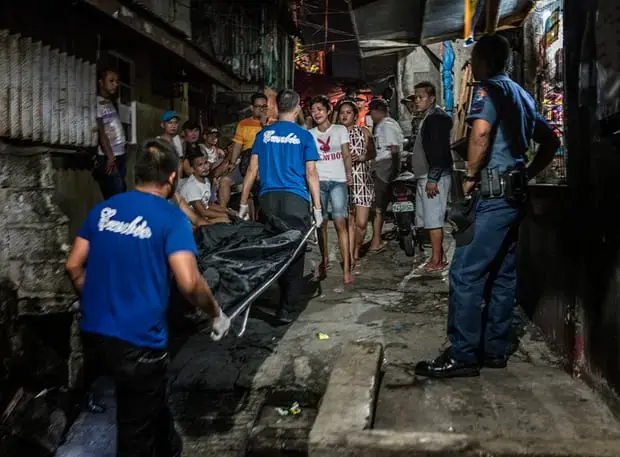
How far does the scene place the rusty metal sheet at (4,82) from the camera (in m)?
5.14

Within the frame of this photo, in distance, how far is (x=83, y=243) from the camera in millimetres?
3197

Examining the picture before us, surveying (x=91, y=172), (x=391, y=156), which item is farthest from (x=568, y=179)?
(x=91, y=172)

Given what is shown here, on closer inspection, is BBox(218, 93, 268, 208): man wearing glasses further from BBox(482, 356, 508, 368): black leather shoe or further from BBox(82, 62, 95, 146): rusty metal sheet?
BBox(482, 356, 508, 368): black leather shoe

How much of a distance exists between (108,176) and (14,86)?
2.44 metres

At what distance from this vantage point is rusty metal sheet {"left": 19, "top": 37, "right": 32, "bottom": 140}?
5.51 metres

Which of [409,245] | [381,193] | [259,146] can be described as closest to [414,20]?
[381,193]

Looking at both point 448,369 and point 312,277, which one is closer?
point 448,369

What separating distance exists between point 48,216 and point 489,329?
374 cm

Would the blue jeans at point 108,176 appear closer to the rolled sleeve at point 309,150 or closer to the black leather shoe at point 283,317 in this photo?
the rolled sleeve at point 309,150

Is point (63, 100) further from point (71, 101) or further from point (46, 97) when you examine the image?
point (46, 97)

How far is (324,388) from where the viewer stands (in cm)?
439

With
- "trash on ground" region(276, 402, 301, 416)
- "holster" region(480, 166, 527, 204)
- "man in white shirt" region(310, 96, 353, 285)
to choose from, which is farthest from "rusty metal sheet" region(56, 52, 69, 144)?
"holster" region(480, 166, 527, 204)

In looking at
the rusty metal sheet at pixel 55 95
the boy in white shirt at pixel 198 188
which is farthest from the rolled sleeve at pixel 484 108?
the rusty metal sheet at pixel 55 95

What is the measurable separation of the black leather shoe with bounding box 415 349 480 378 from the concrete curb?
86 cm
